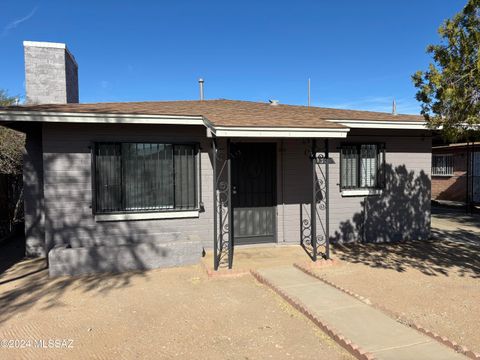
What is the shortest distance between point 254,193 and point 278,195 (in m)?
0.54

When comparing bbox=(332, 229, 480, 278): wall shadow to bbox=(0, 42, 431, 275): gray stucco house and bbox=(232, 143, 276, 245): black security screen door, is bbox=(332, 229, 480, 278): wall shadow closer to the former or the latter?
bbox=(0, 42, 431, 275): gray stucco house

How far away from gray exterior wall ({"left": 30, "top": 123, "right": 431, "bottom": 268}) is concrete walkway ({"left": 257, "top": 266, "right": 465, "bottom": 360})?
7.64 ft

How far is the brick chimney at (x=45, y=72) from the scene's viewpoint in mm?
→ 10656

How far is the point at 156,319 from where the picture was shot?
4395mm

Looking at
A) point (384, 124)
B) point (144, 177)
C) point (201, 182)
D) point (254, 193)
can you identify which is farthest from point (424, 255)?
point (144, 177)

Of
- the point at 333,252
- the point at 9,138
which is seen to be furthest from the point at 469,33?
the point at 9,138

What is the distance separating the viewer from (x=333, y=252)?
748cm

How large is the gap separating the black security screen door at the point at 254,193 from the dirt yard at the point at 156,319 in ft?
6.12

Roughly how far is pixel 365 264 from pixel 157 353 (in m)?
4.43

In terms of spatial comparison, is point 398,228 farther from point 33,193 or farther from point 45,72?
point 45,72

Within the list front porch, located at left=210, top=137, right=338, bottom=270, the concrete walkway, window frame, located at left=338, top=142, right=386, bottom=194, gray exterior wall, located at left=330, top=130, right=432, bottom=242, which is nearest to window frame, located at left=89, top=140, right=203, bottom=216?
front porch, located at left=210, top=137, right=338, bottom=270

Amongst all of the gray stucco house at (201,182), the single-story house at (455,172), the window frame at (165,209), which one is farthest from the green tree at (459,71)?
the single-story house at (455,172)

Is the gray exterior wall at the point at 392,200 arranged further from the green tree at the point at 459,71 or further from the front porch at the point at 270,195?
the green tree at the point at 459,71

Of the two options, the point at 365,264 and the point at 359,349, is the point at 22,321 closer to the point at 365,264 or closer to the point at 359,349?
the point at 359,349
